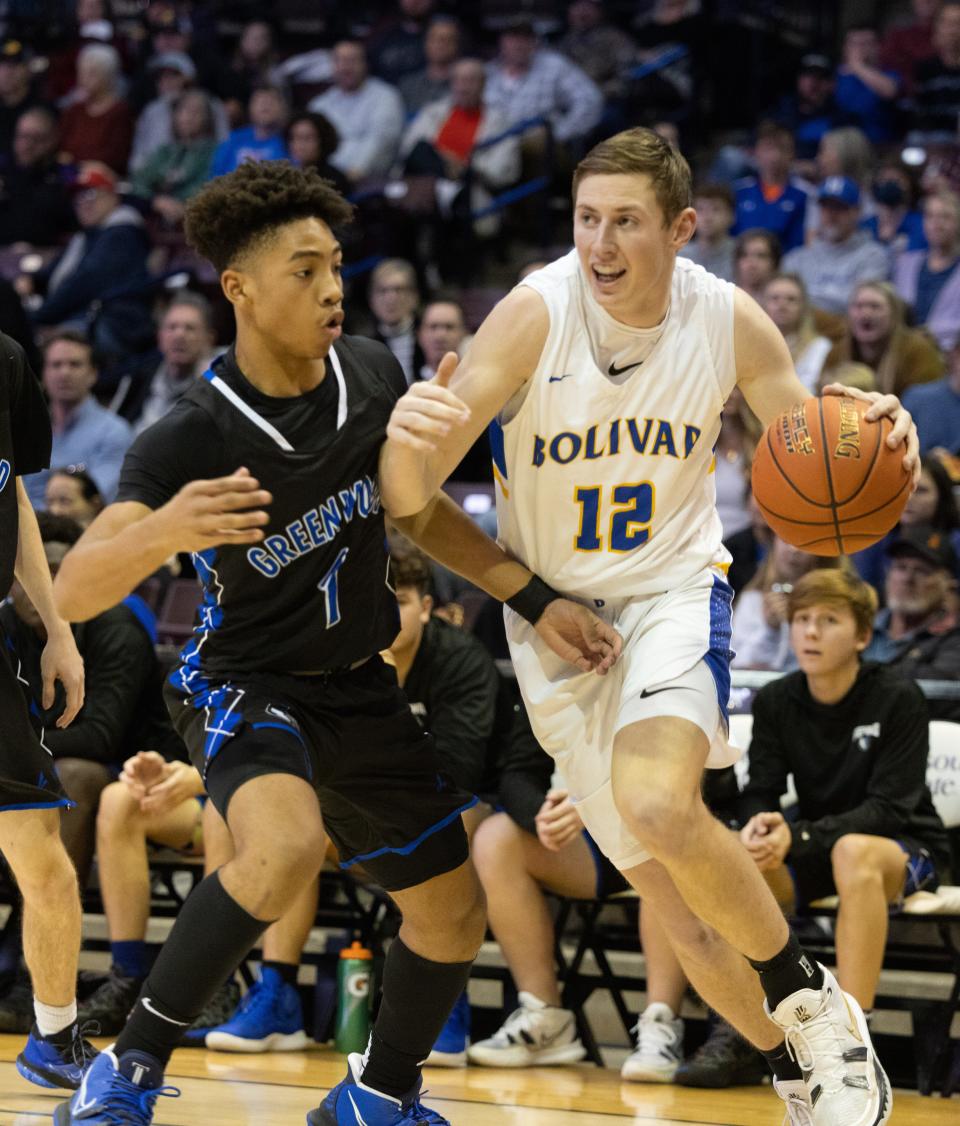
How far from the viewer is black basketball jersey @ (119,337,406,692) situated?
3.68m

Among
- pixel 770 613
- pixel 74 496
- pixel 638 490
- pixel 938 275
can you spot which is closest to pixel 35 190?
pixel 74 496

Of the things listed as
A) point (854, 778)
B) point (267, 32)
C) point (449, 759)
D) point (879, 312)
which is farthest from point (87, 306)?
point (854, 778)

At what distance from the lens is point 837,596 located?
215 inches

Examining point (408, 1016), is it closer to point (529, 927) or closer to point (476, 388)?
point (476, 388)

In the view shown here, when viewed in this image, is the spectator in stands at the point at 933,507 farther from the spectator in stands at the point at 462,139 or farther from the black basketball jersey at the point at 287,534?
the spectator in stands at the point at 462,139

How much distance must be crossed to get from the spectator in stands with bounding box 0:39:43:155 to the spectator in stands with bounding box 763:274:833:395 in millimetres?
7533

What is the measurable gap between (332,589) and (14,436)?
4.06 ft

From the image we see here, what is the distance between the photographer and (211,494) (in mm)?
3262

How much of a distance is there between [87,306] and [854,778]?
24.4 ft

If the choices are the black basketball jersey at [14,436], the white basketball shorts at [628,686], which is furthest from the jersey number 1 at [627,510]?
the black basketball jersey at [14,436]

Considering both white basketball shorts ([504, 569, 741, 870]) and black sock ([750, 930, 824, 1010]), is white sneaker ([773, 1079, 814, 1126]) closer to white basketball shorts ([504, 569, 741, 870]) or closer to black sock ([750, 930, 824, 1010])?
black sock ([750, 930, 824, 1010])

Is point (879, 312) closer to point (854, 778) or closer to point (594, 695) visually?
point (854, 778)

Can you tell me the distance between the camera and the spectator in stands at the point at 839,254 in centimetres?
941

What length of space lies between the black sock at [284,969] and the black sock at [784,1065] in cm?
222
